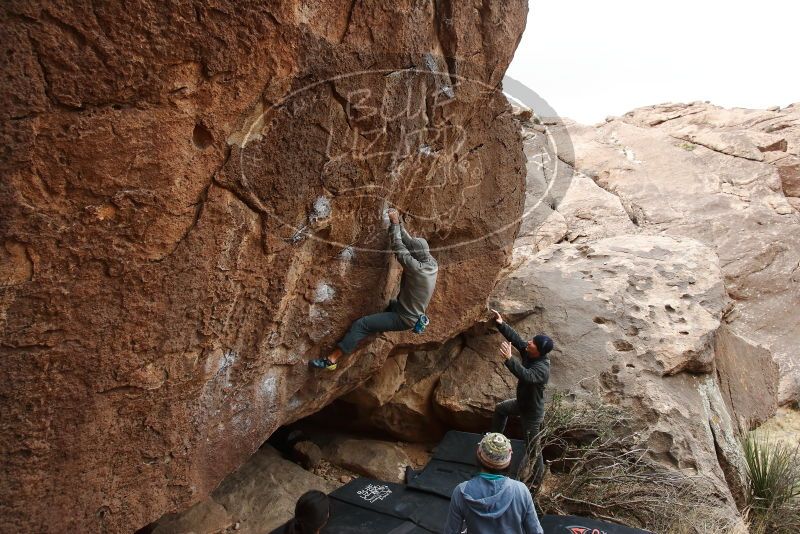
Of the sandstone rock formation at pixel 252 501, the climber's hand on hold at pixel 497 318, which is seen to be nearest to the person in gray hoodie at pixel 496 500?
the sandstone rock formation at pixel 252 501

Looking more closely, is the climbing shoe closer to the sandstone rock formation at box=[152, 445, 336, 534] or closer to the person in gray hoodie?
the sandstone rock formation at box=[152, 445, 336, 534]

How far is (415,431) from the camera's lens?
5266 millimetres

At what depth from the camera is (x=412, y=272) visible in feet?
12.0

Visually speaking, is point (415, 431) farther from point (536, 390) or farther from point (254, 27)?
point (254, 27)

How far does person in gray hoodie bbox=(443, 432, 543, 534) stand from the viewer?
8.07ft

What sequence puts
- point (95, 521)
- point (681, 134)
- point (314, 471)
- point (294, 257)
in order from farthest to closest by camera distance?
point (681, 134), point (314, 471), point (294, 257), point (95, 521)

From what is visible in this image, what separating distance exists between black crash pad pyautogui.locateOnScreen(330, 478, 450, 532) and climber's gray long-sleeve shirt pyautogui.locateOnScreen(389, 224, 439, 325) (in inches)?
48.4

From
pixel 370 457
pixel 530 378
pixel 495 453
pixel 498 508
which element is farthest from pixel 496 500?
pixel 370 457

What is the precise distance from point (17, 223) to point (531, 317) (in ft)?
14.3

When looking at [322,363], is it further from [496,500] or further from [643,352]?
[643,352]

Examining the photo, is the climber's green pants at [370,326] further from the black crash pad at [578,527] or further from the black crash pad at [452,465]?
the black crash pad at [578,527]

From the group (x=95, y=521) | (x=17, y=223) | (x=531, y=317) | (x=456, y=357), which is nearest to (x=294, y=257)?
(x=17, y=223)

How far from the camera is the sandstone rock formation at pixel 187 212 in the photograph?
7.30ft

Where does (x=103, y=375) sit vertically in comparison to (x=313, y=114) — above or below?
below
